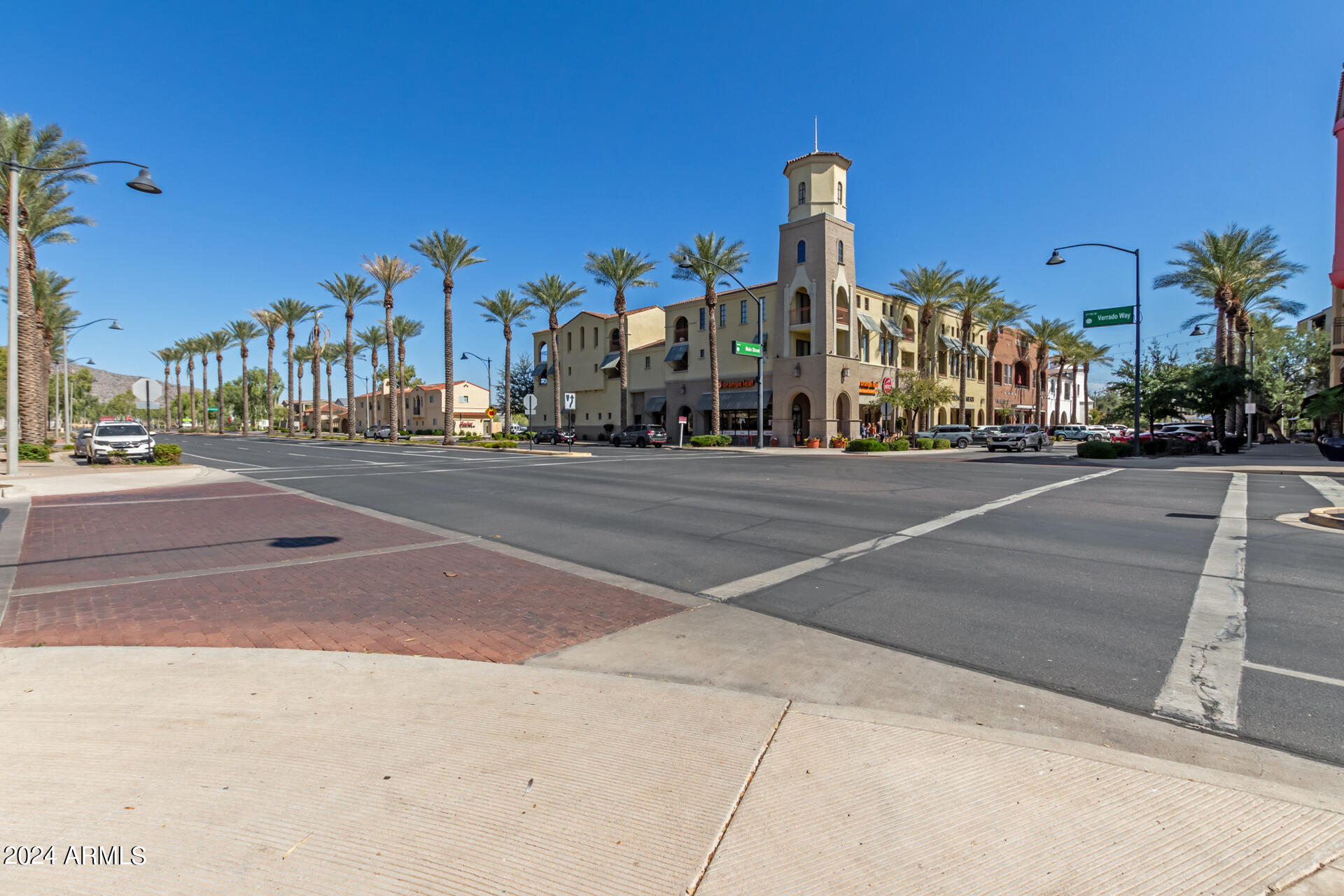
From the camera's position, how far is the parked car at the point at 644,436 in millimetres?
46219

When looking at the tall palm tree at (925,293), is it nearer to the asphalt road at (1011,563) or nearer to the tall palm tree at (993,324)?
the tall palm tree at (993,324)

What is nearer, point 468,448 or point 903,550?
point 903,550

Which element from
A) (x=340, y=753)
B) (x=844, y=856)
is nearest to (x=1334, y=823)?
(x=844, y=856)

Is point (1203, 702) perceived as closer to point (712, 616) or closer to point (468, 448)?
point (712, 616)

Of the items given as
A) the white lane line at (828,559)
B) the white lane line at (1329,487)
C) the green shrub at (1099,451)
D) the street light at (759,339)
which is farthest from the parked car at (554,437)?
the white lane line at (1329,487)

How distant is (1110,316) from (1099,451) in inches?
254

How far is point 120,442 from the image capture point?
25.7 meters

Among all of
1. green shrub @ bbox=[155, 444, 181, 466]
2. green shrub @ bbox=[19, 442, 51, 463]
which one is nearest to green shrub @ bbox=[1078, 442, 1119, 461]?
green shrub @ bbox=[155, 444, 181, 466]

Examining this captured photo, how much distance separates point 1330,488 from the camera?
597 inches

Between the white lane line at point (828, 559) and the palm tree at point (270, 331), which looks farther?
the palm tree at point (270, 331)

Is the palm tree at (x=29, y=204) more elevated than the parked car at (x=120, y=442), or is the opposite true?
the palm tree at (x=29, y=204)

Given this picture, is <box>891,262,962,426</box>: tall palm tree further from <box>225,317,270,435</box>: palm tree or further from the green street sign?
<box>225,317,270,435</box>: palm tree

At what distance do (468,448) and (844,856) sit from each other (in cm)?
4194

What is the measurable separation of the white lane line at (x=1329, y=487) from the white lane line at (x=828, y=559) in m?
6.96
